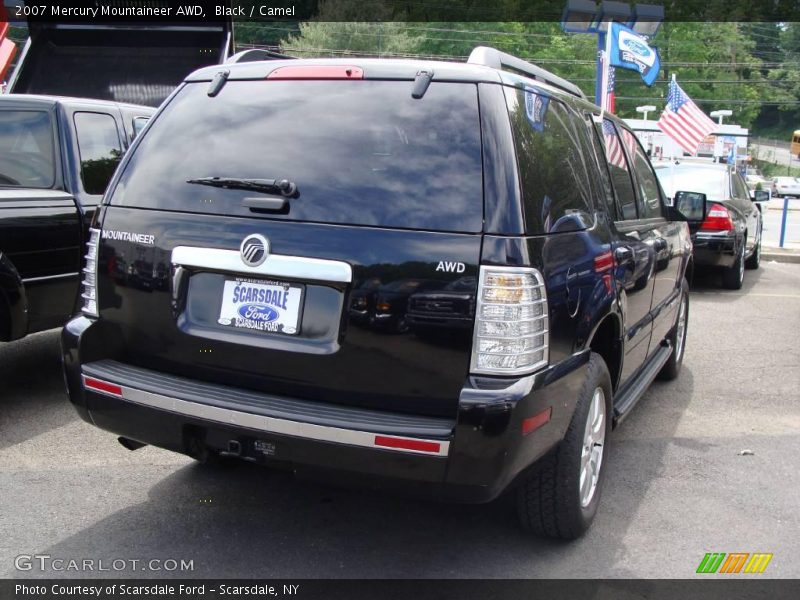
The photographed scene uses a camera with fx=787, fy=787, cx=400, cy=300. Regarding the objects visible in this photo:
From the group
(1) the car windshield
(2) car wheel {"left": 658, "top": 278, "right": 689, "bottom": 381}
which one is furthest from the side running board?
(1) the car windshield

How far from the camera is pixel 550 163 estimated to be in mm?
3088

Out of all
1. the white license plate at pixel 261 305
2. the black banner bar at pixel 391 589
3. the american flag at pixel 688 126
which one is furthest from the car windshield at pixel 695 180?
the american flag at pixel 688 126

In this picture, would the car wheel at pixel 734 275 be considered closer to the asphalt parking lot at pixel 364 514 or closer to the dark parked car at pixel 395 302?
the asphalt parking lot at pixel 364 514

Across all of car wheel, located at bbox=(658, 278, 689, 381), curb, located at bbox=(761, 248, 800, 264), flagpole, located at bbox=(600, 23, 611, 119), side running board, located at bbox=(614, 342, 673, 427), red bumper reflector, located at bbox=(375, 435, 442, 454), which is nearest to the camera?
red bumper reflector, located at bbox=(375, 435, 442, 454)

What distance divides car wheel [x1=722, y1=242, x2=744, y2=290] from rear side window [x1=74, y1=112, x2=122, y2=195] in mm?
7861

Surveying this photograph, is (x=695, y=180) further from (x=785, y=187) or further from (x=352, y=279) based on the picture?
(x=785, y=187)

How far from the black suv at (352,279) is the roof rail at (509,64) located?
22 millimetres

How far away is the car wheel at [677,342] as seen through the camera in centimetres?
584

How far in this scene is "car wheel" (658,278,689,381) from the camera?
5836 mm

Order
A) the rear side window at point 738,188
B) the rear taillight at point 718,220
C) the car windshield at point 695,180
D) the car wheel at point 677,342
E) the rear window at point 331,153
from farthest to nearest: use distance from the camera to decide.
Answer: the rear side window at point 738,188 < the car windshield at point 695,180 < the rear taillight at point 718,220 < the car wheel at point 677,342 < the rear window at point 331,153

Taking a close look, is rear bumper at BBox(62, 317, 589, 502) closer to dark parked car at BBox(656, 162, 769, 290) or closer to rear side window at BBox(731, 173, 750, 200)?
dark parked car at BBox(656, 162, 769, 290)

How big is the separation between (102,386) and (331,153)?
1260mm

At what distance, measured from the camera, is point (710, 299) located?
32.0ft

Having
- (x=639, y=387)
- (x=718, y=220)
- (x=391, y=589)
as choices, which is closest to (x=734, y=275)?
(x=718, y=220)
